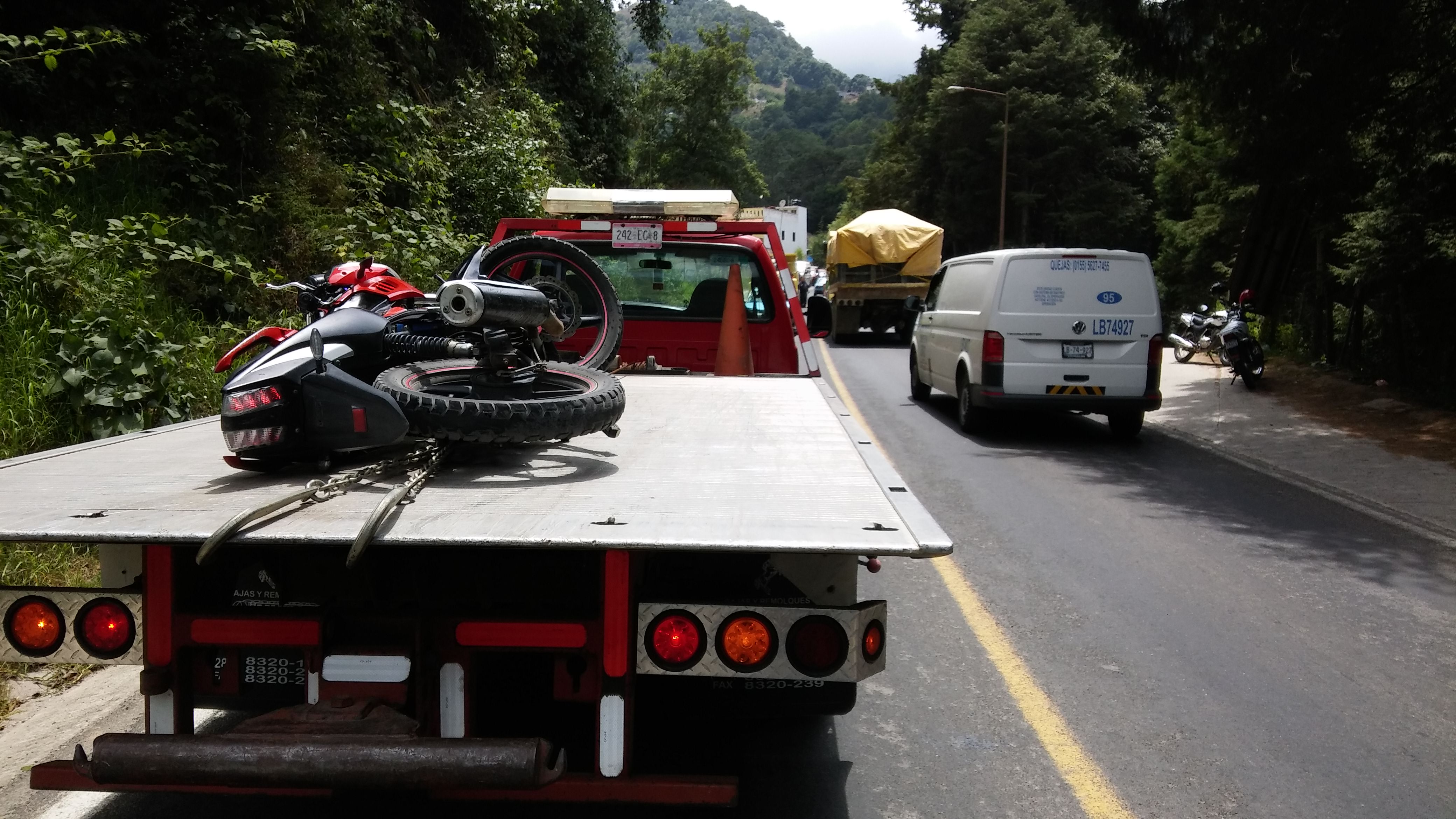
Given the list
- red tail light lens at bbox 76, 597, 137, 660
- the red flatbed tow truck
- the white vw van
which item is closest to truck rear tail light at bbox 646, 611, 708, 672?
the red flatbed tow truck

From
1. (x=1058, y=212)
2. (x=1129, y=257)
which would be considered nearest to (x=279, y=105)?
(x=1129, y=257)

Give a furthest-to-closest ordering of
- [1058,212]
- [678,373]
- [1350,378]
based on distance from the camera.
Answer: [1058,212] → [1350,378] → [678,373]

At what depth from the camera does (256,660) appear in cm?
304

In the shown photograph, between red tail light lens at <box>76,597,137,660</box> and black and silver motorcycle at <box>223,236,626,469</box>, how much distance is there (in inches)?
26.8

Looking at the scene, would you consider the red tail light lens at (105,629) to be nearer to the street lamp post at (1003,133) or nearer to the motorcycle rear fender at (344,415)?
the motorcycle rear fender at (344,415)

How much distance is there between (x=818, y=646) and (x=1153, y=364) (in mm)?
9884

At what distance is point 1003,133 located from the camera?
45188 mm

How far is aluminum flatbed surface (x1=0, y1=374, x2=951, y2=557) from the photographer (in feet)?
8.79

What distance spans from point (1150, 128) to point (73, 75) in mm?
46703

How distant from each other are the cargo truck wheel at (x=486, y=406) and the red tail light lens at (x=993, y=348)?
8193mm

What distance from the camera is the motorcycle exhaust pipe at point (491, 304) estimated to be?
3908 millimetres

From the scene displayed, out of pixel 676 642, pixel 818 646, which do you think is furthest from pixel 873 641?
pixel 676 642

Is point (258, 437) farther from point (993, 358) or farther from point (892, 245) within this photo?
point (892, 245)

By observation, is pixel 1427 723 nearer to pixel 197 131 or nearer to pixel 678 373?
pixel 678 373
